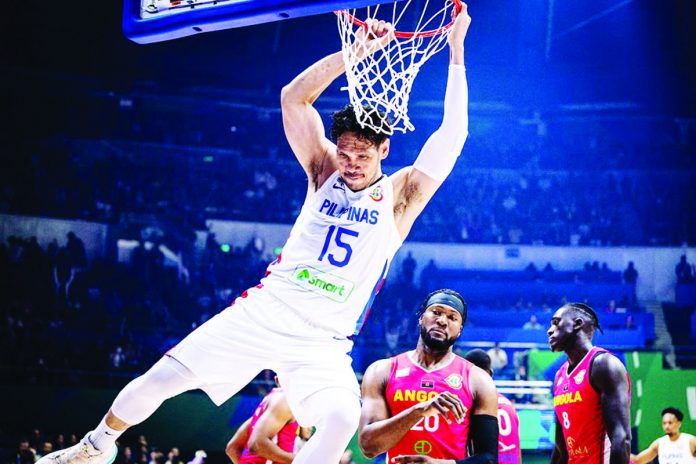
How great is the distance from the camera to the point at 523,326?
61.3 feet

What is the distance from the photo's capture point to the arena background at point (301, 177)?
19156 millimetres

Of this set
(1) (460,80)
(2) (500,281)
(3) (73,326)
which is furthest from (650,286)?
(1) (460,80)

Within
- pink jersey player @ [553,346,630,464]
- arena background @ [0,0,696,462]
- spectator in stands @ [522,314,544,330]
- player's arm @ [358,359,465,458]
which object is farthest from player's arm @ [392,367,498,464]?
spectator in stands @ [522,314,544,330]

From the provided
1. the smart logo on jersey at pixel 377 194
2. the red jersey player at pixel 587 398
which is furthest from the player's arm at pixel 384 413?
the red jersey player at pixel 587 398

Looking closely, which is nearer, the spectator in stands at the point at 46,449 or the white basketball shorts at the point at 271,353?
the white basketball shorts at the point at 271,353

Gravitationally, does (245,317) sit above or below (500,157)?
below

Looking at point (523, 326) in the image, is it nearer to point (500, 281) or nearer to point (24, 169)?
point (500, 281)

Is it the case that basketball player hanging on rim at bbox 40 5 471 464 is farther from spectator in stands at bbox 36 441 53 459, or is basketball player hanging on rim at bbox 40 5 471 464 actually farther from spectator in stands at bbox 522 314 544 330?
spectator in stands at bbox 522 314 544 330

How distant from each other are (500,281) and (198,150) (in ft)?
31.2

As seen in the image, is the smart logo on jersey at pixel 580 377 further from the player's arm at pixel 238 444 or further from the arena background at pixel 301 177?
the arena background at pixel 301 177

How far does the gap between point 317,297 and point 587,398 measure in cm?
257

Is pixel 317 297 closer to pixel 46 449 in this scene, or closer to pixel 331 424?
pixel 331 424

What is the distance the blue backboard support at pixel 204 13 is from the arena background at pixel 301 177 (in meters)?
13.2

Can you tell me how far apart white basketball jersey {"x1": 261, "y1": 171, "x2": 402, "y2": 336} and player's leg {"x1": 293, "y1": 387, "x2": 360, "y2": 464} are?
1.26 ft
